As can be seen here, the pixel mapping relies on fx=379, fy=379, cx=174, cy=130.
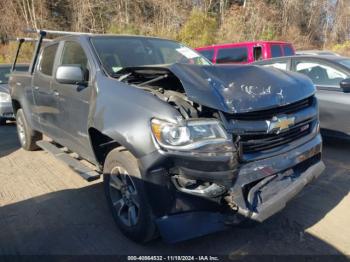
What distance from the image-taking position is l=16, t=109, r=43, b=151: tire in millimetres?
6266

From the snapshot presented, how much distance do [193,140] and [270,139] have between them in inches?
27.7

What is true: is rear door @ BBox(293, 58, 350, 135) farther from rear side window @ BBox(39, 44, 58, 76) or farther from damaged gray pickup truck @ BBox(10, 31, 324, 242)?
rear side window @ BBox(39, 44, 58, 76)

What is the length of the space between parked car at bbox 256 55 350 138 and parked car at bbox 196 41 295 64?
4.81m

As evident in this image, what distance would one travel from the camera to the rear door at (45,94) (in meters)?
4.88

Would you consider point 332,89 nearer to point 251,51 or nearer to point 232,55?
point 251,51

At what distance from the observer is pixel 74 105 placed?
4.16m

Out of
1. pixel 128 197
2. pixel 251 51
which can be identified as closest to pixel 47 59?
pixel 128 197

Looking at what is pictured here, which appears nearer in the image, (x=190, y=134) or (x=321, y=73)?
(x=190, y=134)

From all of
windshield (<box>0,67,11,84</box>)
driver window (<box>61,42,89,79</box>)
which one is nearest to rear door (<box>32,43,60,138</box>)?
driver window (<box>61,42,89,79</box>)

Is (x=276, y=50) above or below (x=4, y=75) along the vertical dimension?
above

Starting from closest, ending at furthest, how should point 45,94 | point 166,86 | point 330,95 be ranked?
point 166,86 < point 45,94 < point 330,95

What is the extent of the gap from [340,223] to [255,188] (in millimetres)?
1231

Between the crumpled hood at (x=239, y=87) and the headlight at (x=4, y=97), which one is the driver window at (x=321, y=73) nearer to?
the crumpled hood at (x=239, y=87)

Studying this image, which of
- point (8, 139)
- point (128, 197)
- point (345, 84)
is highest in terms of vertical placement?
point (345, 84)
